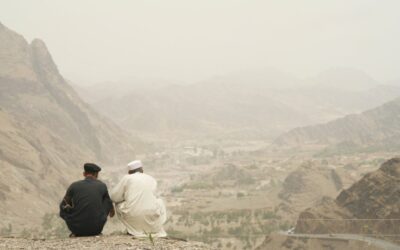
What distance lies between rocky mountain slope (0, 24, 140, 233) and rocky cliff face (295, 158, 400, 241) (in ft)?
75.4

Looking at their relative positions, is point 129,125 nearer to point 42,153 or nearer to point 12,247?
point 42,153

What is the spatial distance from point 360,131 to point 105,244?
124 m

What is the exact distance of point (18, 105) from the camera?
277 ft

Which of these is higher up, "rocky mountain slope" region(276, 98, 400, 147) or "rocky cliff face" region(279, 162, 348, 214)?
"rocky mountain slope" region(276, 98, 400, 147)

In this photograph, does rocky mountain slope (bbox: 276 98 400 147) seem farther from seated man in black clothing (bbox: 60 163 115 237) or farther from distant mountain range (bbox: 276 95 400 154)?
seated man in black clothing (bbox: 60 163 115 237)

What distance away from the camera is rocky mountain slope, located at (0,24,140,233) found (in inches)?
1795

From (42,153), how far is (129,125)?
402 ft

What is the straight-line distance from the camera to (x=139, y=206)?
25.7ft

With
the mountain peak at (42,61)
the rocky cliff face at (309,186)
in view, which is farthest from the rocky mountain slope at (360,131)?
the mountain peak at (42,61)

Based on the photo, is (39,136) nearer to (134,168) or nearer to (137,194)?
(134,168)

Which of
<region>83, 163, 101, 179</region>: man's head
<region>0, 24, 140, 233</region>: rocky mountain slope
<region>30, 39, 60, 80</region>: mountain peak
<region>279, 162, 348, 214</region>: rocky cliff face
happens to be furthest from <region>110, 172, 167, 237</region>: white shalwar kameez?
<region>30, 39, 60, 80</region>: mountain peak

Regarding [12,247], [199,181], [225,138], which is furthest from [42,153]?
[225,138]

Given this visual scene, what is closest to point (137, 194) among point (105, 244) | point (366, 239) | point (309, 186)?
point (105, 244)

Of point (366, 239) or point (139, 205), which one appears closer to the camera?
point (139, 205)
